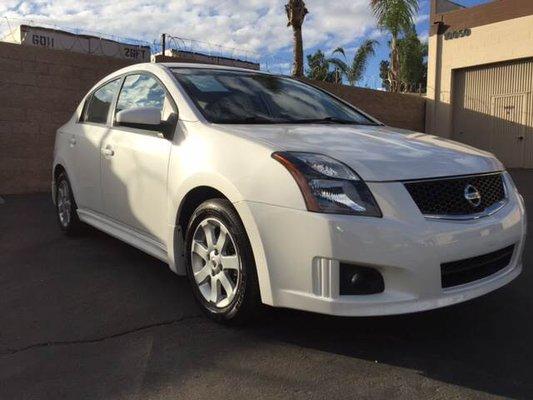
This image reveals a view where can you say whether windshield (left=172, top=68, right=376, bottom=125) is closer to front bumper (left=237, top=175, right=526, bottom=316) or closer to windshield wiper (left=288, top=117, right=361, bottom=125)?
windshield wiper (left=288, top=117, right=361, bottom=125)

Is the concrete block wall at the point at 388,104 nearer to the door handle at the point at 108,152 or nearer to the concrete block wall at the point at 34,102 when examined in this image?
the concrete block wall at the point at 34,102

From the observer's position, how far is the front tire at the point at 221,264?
3.14m

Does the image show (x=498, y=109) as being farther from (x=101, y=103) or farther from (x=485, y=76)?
(x=101, y=103)

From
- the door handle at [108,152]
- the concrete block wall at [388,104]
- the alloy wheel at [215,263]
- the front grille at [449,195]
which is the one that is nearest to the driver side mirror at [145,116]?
the door handle at [108,152]

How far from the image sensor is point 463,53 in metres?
17.5

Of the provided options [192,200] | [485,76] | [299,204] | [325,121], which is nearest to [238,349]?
[299,204]

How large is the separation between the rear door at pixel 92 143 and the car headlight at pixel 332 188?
239cm

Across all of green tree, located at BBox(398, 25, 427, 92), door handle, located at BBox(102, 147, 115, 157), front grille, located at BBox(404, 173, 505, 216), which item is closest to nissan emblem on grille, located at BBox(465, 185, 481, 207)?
front grille, located at BBox(404, 173, 505, 216)

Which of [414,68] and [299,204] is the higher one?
[414,68]

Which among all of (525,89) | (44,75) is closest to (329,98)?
(44,75)

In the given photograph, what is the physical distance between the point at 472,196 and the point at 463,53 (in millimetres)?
15806

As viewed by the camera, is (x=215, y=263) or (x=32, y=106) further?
(x=32, y=106)

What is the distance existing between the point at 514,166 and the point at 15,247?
15.0 meters

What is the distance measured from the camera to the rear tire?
561 cm
